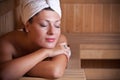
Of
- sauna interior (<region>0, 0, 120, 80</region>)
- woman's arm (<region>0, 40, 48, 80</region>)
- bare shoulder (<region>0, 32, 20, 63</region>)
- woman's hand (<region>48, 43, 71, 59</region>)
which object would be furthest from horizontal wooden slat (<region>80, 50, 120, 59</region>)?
woman's arm (<region>0, 40, 48, 80</region>)

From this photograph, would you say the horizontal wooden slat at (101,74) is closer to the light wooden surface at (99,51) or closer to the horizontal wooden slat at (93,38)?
the light wooden surface at (99,51)

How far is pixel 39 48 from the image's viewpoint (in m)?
1.36

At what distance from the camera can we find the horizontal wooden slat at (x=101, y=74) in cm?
230

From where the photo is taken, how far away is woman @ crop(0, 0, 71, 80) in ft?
3.89

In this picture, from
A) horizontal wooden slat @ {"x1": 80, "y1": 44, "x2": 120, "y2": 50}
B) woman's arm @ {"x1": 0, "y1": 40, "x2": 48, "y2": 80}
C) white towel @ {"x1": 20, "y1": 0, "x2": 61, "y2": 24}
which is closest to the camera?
woman's arm @ {"x1": 0, "y1": 40, "x2": 48, "y2": 80}

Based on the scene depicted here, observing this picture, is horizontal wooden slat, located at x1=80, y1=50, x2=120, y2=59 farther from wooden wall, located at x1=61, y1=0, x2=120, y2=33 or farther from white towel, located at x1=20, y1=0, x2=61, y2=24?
white towel, located at x1=20, y1=0, x2=61, y2=24

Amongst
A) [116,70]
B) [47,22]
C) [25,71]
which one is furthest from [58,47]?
[116,70]

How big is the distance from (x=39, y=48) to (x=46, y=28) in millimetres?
135

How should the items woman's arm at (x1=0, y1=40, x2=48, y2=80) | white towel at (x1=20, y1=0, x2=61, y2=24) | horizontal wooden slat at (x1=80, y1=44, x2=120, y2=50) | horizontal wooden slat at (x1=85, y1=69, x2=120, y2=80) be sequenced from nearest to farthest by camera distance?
woman's arm at (x1=0, y1=40, x2=48, y2=80) < white towel at (x1=20, y1=0, x2=61, y2=24) < horizontal wooden slat at (x1=80, y1=44, x2=120, y2=50) < horizontal wooden slat at (x1=85, y1=69, x2=120, y2=80)

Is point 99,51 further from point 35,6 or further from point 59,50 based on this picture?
A: point 35,6

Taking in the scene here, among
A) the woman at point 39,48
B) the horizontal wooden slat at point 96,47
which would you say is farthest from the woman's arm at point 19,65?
the horizontal wooden slat at point 96,47

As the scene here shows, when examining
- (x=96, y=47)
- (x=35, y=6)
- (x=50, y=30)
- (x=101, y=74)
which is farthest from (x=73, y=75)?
(x=101, y=74)

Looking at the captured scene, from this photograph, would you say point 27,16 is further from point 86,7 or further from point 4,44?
point 86,7

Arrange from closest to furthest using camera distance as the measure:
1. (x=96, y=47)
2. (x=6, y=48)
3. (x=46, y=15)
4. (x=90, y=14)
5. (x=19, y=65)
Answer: (x=19, y=65), (x=46, y=15), (x=6, y=48), (x=96, y=47), (x=90, y=14)
